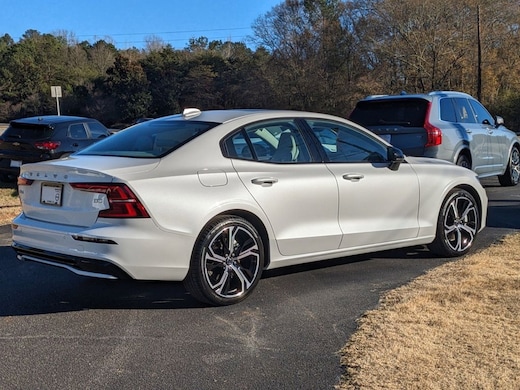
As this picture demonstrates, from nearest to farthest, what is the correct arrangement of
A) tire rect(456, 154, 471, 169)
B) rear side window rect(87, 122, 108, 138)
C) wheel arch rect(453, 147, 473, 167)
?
1. wheel arch rect(453, 147, 473, 167)
2. tire rect(456, 154, 471, 169)
3. rear side window rect(87, 122, 108, 138)

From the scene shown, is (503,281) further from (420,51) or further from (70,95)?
(70,95)

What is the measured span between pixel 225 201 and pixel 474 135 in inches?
273

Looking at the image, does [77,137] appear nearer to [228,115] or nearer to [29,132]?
[29,132]

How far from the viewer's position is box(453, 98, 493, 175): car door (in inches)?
399

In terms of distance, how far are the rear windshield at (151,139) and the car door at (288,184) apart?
396 mm

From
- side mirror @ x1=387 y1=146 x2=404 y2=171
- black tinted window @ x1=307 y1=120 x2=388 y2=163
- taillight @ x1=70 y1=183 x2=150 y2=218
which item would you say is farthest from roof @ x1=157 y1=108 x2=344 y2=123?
taillight @ x1=70 y1=183 x2=150 y2=218

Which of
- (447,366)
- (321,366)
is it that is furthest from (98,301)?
(447,366)

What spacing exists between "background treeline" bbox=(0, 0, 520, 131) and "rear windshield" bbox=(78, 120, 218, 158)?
1397 inches

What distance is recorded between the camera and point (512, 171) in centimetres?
1205

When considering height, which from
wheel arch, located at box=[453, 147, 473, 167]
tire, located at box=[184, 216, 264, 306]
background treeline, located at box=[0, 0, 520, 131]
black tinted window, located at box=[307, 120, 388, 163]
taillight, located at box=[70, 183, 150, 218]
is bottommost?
tire, located at box=[184, 216, 264, 306]

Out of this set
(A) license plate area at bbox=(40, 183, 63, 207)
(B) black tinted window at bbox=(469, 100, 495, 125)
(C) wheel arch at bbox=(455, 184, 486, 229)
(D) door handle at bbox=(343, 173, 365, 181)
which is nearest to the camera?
(A) license plate area at bbox=(40, 183, 63, 207)

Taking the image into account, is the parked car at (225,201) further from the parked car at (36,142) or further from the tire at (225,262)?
the parked car at (36,142)

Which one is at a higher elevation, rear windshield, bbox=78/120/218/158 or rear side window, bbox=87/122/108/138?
rear side window, bbox=87/122/108/138

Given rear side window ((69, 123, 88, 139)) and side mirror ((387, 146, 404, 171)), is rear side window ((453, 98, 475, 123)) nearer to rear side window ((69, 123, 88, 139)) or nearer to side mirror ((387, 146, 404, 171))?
side mirror ((387, 146, 404, 171))
